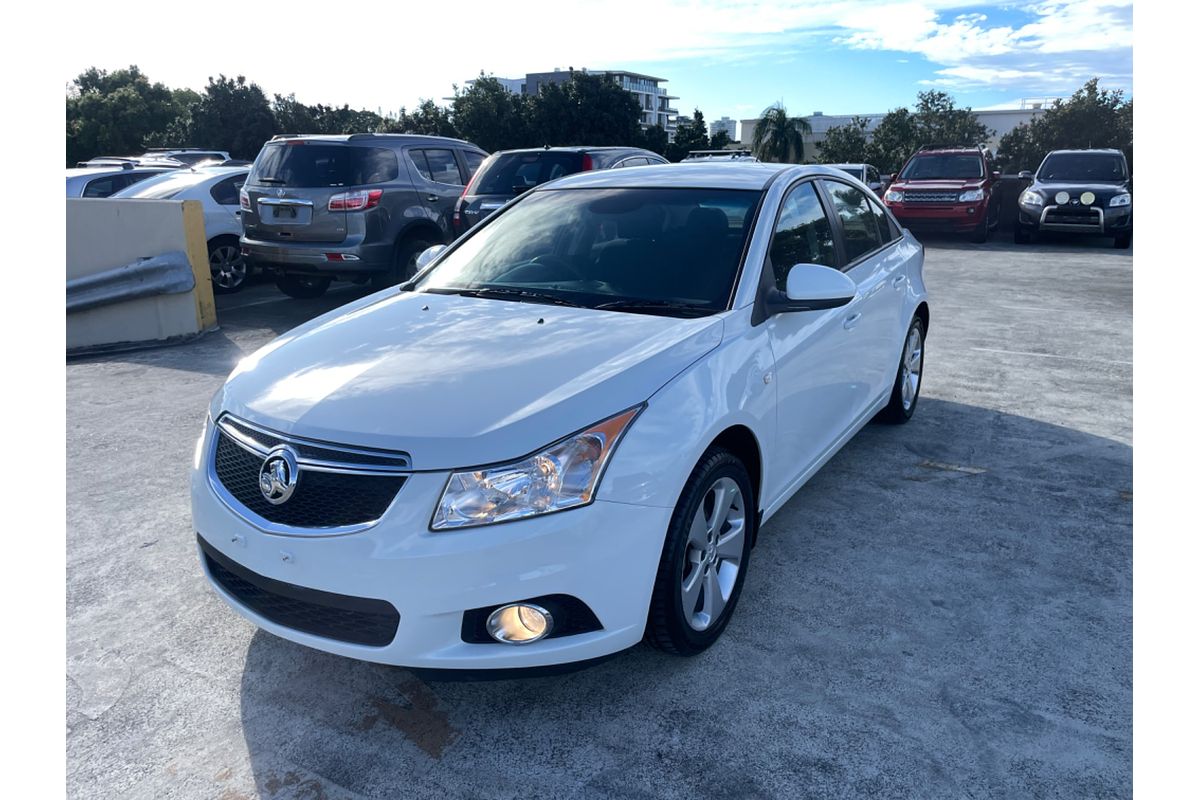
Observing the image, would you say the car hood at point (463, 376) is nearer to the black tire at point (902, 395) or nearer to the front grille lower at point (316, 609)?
the front grille lower at point (316, 609)

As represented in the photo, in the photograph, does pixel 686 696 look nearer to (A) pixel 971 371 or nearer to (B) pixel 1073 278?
(A) pixel 971 371

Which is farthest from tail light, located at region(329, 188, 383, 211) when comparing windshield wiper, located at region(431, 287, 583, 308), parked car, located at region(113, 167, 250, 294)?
windshield wiper, located at region(431, 287, 583, 308)

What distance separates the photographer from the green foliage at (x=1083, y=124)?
36656 mm

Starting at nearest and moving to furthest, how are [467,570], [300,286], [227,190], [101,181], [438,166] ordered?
[467,570] < [438,166] < [300,286] < [227,190] < [101,181]

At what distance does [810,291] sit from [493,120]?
→ 4850 cm

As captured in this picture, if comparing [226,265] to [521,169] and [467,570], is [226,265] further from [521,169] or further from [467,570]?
[467,570]

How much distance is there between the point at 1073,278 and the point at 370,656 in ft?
41.4

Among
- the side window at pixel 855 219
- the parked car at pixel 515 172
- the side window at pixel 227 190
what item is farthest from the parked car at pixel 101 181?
the side window at pixel 855 219

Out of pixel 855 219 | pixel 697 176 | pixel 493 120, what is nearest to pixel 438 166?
pixel 855 219

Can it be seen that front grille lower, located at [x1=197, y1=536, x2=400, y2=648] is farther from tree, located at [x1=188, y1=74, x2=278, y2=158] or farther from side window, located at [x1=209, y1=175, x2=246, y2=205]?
tree, located at [x1=188, y1=74, x2=278, y2=158]

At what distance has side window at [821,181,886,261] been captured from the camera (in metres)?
4.69

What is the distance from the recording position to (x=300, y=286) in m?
11.1

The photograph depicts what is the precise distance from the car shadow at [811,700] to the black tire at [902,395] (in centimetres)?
150

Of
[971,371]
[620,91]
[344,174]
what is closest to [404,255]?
[344,174]
